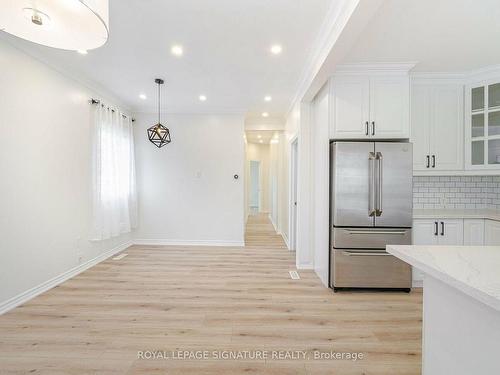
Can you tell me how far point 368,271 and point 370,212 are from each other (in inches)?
27.7

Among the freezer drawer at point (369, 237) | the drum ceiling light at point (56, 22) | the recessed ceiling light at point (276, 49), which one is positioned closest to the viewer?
the drum ceiling light at point (56, 22)

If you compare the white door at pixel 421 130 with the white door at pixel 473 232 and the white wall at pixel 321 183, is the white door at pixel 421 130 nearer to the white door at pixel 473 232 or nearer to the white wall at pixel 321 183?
the white door at pixel 473 232

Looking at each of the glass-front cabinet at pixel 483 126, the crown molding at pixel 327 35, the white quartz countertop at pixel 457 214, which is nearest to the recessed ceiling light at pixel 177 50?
the crown molding at pixel 327 35

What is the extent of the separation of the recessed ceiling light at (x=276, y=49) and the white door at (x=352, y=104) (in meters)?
0.76

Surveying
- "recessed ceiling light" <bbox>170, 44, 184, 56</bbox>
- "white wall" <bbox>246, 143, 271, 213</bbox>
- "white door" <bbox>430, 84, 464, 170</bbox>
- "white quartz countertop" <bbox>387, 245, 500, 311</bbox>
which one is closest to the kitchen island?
"white quartz countertop" <bbox>387, 245, 500, 311</bbox>

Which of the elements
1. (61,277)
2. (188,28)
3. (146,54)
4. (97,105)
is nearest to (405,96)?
(188,28)

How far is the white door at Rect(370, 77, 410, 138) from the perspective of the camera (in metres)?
2.89

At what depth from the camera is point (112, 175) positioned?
13.2 ft

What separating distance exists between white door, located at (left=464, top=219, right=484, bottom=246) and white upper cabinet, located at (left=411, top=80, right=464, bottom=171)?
0.70 meters

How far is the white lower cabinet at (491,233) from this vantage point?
270cm

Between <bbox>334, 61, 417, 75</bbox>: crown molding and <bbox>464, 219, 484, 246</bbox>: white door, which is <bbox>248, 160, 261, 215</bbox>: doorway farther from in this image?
<bbox>464, 219, 484, 246</bbox>: white door

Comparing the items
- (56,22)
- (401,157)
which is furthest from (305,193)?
(56,22)

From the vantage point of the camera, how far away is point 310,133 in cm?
365

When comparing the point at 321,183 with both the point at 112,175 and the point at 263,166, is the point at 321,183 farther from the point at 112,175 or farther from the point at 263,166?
the point at 263,166
